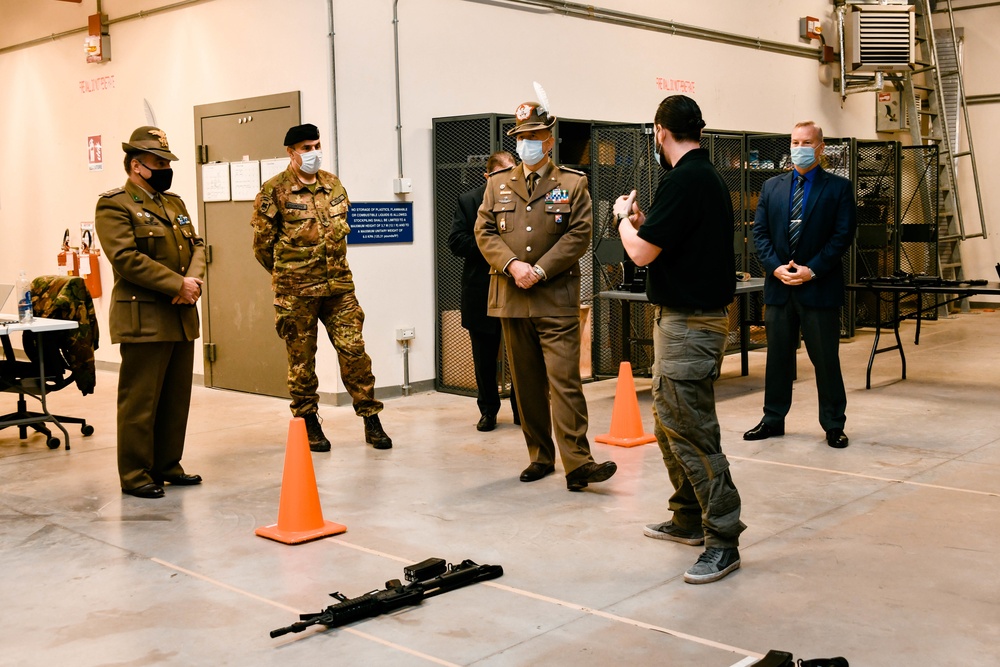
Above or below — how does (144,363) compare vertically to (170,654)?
above

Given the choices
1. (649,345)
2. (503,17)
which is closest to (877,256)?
(649,345)

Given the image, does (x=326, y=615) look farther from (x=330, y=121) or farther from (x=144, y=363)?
(x=330, y=121)

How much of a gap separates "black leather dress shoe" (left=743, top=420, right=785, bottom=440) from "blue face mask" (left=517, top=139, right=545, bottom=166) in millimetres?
2284

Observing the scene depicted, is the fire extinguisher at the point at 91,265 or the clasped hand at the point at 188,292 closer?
the clasped hand at the point at 188,292

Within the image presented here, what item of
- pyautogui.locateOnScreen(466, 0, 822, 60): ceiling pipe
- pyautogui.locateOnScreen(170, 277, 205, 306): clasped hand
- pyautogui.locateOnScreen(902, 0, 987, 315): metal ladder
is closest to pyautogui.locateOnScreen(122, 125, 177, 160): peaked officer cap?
pyautogui.locateOnScreen(170, 277, 205, 306): clasped hand

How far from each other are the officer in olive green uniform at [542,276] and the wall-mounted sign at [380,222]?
2.43m

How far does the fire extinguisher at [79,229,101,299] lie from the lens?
32.6ft

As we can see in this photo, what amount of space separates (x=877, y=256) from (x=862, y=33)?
2.81 m

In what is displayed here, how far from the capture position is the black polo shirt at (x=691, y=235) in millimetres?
3926

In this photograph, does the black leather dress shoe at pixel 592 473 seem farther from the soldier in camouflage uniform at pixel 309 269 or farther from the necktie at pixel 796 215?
the necktie at pixel 796 215

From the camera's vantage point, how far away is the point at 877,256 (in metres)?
12.0

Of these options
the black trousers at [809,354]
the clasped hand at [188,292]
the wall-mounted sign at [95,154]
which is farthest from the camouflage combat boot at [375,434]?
the wall-mounted sign at [95,154]

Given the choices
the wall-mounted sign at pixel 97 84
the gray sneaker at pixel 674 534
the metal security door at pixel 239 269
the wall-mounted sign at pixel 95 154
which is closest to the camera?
the gray sneaker at pixel 674 534

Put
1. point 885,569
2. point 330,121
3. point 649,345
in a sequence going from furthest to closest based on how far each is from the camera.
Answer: point 649,345
point 330,121
point 885,569
